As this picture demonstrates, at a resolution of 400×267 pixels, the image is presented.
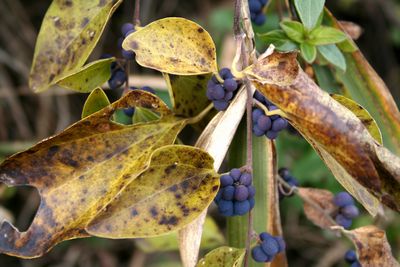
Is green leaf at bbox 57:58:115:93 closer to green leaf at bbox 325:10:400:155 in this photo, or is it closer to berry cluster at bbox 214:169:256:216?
berry cluster at bbox 214:169:256:216

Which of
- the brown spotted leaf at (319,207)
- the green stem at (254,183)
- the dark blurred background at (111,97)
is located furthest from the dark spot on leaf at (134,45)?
the dark blurred background at (111,97)

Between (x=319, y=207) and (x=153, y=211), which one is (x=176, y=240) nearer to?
(x=319, y=207)

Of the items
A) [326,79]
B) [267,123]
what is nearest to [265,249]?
[267,123]

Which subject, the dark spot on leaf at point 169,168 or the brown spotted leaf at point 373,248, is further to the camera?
the brown spotted leaf at point 373,248

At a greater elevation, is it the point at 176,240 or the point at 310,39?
the point at 310,39

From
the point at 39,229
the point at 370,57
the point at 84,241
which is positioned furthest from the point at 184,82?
the point at 370,57

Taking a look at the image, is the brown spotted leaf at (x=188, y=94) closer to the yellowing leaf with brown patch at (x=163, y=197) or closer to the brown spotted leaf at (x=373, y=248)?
the yellowing leaf with brown patch at (x=163, y=197)

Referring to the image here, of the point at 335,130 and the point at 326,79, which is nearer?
the point at 335,130

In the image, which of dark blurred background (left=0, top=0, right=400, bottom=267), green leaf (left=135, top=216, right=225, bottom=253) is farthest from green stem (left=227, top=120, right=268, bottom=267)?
dark blurred background (left=0, top=0, right=400, bottom=267)
